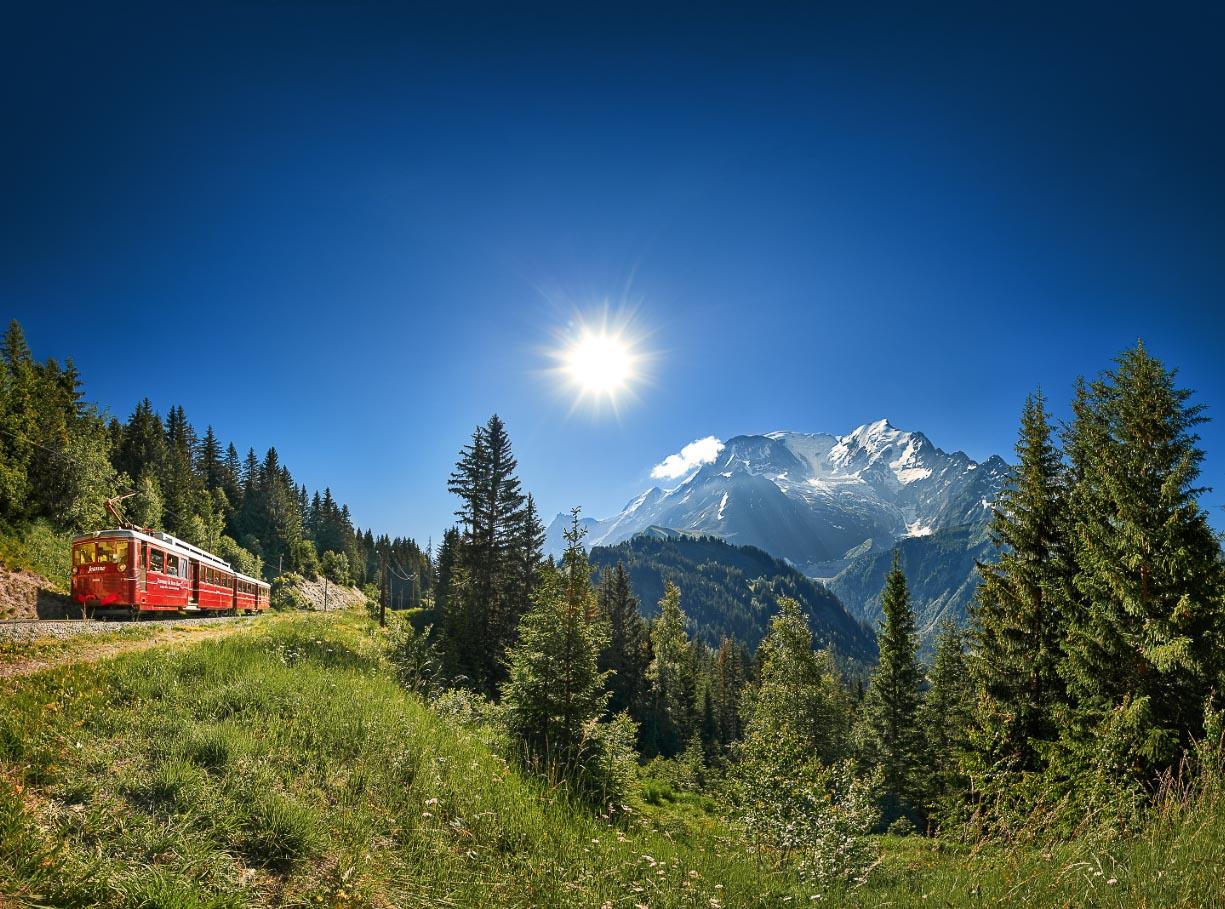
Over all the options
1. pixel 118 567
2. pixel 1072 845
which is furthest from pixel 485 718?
pixel 118 567

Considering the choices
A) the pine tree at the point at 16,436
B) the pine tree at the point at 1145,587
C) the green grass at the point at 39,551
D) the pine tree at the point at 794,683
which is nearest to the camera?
the pine tree at the point at 1145,587

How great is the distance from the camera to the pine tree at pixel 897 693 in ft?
92.5

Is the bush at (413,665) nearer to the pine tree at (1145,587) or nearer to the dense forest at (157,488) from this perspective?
the pine tree at (1145,587)

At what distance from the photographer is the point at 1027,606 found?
16094 mm

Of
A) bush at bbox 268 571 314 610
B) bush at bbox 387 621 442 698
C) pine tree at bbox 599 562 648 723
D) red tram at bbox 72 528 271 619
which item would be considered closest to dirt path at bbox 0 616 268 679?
bush at bbox 387 621 442 698

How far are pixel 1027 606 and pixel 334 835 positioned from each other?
19668 mm

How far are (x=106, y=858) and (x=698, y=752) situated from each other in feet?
139

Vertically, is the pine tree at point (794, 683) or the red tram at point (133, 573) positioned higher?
the red tram at point (133, 573)

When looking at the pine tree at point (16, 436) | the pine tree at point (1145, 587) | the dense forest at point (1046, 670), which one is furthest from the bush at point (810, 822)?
the pine tree at point (16, 436)

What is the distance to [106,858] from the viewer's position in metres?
3.52

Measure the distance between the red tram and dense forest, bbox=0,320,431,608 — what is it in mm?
13908

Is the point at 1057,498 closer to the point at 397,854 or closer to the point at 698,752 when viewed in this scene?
the point at 397,854

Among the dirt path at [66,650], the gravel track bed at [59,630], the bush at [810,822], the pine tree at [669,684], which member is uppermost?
the gravel track bed at [59,630]

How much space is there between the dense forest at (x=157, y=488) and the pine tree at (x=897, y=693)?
42.0m
